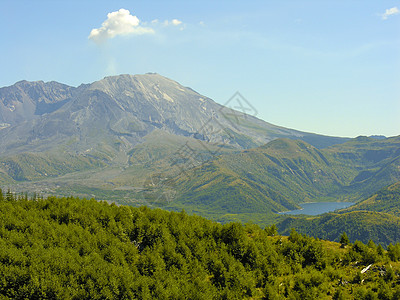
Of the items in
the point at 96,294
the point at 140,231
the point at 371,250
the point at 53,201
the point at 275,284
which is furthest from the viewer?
the point at 53,201

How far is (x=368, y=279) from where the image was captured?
56.9m

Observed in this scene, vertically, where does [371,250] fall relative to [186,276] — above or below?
above

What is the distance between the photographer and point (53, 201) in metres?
89.2

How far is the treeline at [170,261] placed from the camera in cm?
5297

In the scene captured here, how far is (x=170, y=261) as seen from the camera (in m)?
62.5

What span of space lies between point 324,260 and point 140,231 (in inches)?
1552

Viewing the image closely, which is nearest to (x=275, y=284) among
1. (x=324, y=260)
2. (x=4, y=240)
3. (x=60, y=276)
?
(x=324, y=260)

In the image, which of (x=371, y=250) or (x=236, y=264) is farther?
(x=371, y=250)

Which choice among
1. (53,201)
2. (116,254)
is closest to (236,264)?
(116,254)

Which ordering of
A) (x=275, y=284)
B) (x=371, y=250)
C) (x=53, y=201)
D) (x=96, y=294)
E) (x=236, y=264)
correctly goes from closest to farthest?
1. (x=96, y=294)
2. (x=275, y=284)
3. (x=236, y=264)
4. (x=371, y=250)
5. (x=53, y=201)

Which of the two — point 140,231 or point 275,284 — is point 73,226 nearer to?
point 140,231

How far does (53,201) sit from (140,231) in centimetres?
3263

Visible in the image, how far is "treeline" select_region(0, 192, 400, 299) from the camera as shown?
53.0 m

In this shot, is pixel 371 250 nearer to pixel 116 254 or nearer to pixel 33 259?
pixel 116 254
